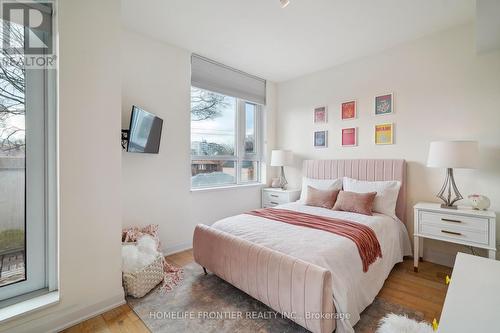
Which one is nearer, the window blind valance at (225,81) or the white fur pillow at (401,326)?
the white fur pillow at (401,326)

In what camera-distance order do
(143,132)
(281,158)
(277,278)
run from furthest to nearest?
(281,158), (143,132), (277,278)

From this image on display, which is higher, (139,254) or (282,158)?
(282,158)

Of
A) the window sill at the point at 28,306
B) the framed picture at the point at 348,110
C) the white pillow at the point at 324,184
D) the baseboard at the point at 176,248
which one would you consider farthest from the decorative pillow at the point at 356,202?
the window sill at the point at 28,306

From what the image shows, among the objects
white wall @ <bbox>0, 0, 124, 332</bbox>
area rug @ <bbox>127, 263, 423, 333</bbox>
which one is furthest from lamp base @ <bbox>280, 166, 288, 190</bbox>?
white wall @ <bbox>0, 0, 124, 332</bbox>

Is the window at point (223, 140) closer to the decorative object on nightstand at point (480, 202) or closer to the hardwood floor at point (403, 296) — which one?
the hardwood floor at point (403, 296)

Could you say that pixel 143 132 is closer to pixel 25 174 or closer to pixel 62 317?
pixel 25 174

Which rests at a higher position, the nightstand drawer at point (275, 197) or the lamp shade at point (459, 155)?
the lamp shade at point (459, 155)

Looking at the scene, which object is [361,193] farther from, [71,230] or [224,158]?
[71,230]

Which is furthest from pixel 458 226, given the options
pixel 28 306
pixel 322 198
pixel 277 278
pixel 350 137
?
pixel 28 306

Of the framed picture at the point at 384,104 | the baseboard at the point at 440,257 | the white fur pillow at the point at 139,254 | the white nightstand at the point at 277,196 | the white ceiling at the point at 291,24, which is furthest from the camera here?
the white nightstand at the point at 277,196

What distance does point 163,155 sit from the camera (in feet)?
9.28

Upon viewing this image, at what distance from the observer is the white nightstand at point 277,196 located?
12.2 ft

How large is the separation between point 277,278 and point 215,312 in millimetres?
657

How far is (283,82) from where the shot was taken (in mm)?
4219
